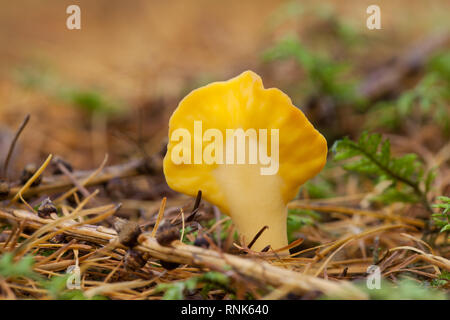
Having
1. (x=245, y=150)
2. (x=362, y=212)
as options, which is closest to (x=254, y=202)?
(x=245, y=150)

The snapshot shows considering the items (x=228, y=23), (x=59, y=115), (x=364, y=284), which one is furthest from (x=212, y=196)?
(x=228, y=23)

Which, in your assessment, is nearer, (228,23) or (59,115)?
(59,115)

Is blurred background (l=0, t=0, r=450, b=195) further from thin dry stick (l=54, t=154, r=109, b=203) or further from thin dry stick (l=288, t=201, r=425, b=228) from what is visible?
thin dry stick (l=288, t=201, r=425, b=228)

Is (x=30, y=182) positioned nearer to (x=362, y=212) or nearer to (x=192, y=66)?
(x=362, y=212)

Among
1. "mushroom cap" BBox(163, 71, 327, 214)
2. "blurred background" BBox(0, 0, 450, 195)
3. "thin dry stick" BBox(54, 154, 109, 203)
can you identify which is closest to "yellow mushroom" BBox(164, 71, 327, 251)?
"mushroom cap" BBox(163, 71, 327, 214)

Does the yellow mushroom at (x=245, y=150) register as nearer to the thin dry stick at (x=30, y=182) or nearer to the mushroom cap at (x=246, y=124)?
the mushroom cap at (x=246, y=124)
